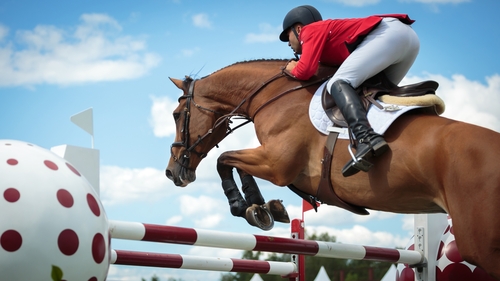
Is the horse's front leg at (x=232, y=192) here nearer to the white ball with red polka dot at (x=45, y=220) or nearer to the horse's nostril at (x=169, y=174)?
the horse's nostril at (x=169, y=174)

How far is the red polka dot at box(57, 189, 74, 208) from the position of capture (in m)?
2.21

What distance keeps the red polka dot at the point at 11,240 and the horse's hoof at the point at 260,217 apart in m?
2.34

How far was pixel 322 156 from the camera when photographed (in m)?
4.17

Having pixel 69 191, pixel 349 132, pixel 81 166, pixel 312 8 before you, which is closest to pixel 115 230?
pixel 81 166

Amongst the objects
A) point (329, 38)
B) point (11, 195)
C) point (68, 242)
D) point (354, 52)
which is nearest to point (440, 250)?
point (354, 52)

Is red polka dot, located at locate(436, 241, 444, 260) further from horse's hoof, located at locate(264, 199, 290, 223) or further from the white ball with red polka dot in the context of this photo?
the white ball with red polka dot

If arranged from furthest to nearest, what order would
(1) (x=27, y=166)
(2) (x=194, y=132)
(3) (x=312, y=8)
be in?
(2) (x=194, y=132), (3) (x=312, y=8), (1) (x=27, y=166)

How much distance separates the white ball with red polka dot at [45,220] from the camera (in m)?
2.10

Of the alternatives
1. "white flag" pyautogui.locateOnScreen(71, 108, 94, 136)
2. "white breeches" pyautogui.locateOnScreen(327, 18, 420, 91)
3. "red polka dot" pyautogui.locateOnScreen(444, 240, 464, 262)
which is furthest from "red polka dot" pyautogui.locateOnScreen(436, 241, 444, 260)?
"white flag" pyautogui.locateOnScreen(71, 108, 94, 136)

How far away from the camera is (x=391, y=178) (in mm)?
3863

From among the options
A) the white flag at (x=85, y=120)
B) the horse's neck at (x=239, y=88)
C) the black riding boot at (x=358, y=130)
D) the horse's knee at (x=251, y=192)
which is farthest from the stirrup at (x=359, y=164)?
the white flag at (x=85, y=120)

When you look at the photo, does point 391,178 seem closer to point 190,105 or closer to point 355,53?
point 355,53

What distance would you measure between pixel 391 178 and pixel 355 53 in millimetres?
927

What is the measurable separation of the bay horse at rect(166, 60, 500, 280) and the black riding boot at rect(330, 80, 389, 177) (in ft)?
0.40
